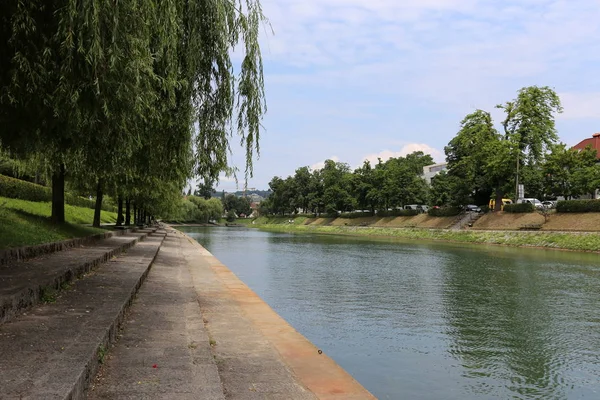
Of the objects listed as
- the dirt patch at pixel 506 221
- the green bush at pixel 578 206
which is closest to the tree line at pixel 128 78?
the green bush at pixel 578 206

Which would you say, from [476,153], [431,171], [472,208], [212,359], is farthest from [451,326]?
[431,171]

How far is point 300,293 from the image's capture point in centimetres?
1417

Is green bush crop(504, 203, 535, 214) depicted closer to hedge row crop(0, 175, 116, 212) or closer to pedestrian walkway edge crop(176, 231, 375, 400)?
hedge row crop(0, 175, 116, 212)

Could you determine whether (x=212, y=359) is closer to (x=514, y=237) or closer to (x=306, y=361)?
(x=306, y=361)

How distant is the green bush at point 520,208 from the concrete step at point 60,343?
4392 centimetres

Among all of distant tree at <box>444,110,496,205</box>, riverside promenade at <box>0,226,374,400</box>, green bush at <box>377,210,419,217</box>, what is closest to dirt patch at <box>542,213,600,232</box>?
distant tree at <box>444,110,496,205</box>

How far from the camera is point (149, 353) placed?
5461 millimetres

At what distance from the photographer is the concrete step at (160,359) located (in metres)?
4.23

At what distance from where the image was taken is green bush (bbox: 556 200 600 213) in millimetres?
38312

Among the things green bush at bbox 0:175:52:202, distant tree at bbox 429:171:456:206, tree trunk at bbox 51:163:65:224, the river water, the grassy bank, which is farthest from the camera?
distant tree at bbox 429:171:456:206

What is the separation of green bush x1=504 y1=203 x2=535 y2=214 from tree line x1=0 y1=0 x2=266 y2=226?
41.6m

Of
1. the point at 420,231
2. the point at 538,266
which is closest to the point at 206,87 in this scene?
the point at 538,266

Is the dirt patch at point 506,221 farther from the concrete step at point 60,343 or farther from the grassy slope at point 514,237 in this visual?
the concrete step at point 60,343

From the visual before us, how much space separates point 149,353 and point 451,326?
22.1 ft
